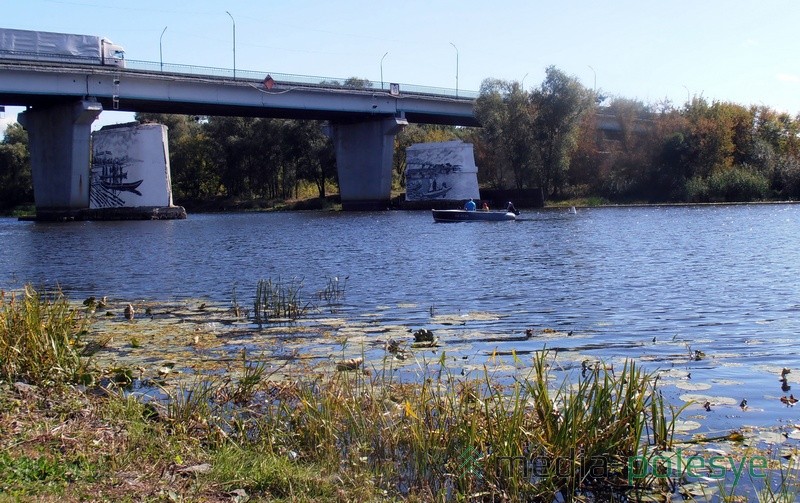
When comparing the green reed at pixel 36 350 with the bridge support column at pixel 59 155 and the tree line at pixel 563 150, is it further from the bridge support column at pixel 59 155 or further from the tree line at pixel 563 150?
the tree line at pixel 563 150

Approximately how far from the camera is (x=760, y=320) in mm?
15930

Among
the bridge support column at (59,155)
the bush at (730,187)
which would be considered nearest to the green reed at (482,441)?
the bridge support column at (59,155)

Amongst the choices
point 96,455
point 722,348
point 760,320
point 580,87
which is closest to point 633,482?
point 96,455

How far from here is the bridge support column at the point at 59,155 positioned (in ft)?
228

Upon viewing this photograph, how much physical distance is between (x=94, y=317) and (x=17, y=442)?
33.2 feet

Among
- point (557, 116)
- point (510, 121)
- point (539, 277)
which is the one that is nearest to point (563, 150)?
point (557, 116)

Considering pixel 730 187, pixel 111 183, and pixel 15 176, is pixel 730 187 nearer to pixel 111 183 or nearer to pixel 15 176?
pixel 111 183

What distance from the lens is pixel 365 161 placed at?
297ft

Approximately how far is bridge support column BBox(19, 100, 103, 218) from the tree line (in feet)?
113

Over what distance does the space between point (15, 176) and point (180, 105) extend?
48.8 m

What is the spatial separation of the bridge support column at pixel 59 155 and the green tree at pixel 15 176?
39669mm

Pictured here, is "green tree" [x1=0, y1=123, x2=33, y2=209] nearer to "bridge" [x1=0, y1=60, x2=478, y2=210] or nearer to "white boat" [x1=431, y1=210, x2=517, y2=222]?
"bridge" [x1=0, y1=60, x2=478, y2=210]

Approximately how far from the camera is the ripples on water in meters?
13.7

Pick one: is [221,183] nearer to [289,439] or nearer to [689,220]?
[689,220]
